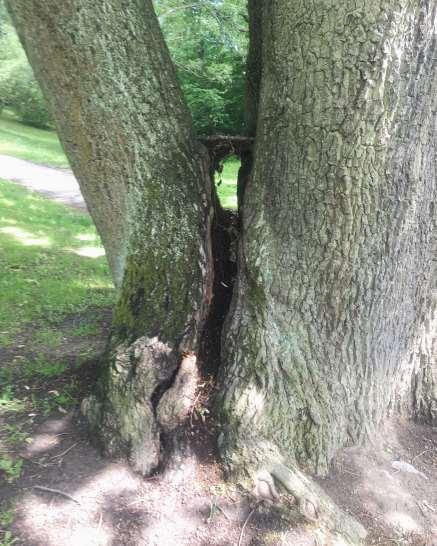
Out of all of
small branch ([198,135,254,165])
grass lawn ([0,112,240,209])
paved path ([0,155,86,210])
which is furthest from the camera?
grass lawn ([0,112,240,209])

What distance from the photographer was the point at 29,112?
26.9m

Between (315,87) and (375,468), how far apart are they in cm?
210

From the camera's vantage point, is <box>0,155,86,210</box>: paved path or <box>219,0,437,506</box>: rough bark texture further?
<box>0,155,86,210</box>: paved path

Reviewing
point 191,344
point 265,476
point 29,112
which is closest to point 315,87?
point 191,344

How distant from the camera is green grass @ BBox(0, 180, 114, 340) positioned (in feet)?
14.3

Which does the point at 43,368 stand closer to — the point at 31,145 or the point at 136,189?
the point at 136,189

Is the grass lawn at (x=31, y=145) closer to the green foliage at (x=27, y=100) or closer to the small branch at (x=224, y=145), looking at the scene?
the green foliage at (x=27, y=100)

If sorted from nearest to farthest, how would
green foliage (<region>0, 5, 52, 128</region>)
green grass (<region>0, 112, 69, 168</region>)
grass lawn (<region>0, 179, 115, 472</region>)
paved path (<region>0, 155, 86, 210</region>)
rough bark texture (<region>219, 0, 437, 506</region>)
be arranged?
rough bark texture (<region>219, 0, 437, 506</region>) → grass lawn (<region>0, 179, 115, 472</region>) → paved path (<region>0, 155, 86, 210</region>) → green grass (<region>0, 112, 69, 168</region>) → green foliage (<region>0, 5, 52, 128</region>)

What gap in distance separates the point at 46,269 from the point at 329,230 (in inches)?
159

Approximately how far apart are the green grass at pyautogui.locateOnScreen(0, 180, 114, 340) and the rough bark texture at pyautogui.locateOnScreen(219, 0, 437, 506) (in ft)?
6.37

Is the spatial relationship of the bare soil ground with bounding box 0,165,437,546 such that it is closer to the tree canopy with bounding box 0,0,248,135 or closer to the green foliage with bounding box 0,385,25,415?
the green foliage with bounding box 0,385,25,415

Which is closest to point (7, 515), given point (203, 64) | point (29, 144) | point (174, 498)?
point (174, 498)

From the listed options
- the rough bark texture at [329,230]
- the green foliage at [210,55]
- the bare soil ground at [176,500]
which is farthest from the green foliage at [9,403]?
the green foliage at [210,55]

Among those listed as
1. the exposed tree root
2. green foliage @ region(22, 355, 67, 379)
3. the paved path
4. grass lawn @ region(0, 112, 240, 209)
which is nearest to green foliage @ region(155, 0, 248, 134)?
green foliage @ region(22, 355, 67, 379)
